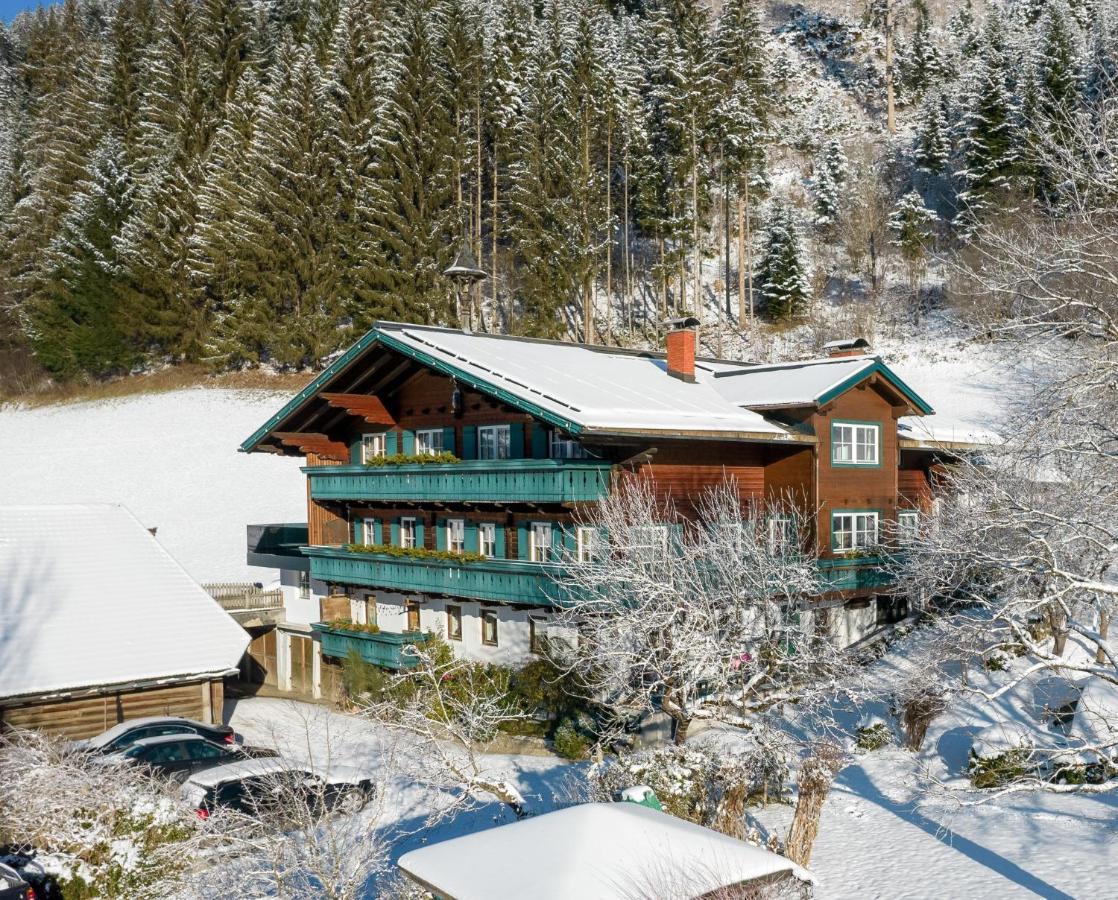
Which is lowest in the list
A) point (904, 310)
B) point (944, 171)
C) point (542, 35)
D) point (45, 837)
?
point (45, 837)

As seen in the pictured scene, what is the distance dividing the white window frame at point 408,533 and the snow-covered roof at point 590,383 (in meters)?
5.69

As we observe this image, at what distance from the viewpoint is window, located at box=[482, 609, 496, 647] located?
26.1 m

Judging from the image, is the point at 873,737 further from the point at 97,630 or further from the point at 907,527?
the point at 97,630

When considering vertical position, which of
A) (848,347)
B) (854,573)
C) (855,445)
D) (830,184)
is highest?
(830,184)

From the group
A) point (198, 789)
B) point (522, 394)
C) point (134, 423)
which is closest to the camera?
point (198, 789)

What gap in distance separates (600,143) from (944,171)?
2438 cm

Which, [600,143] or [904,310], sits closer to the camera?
[904,310]

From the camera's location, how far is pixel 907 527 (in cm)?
2662

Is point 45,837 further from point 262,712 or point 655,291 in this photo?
point 655,291

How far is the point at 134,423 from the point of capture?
5309cm

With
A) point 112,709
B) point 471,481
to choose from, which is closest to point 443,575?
point 471,481

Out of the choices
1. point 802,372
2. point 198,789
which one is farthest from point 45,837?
point 802,372

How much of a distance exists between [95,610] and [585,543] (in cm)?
1241

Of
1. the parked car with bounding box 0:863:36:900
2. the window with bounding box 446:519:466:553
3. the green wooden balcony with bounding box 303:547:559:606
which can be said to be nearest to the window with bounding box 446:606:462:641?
the green wooden balcony with bounding box 303:547:559:606
